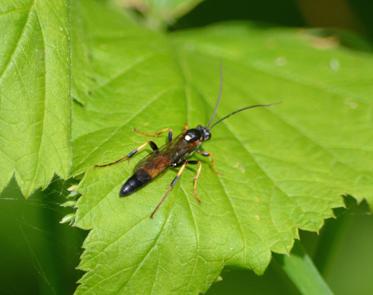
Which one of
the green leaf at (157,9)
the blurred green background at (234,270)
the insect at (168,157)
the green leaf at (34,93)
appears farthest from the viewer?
the green leaf at (157,9)

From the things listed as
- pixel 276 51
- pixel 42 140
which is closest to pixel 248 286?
pixel 276 51

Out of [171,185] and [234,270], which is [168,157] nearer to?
[171,185]

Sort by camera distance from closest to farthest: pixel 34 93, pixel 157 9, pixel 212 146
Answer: pixel 34 93
pixel 212 146
pixel 157 9

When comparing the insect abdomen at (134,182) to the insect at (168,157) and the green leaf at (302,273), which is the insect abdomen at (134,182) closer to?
the insect at (168,157)

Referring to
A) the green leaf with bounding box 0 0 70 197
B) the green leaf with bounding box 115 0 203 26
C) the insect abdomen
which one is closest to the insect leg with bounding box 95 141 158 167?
the insect abdomen

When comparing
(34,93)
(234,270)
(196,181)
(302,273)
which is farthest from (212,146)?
(34,93)

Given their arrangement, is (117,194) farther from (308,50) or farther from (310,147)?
(308,50)

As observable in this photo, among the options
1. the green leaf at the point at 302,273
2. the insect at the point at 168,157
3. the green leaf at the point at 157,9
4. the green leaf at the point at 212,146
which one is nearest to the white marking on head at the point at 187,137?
the insect at the point at 168,157
